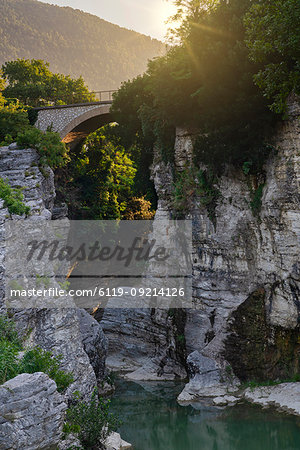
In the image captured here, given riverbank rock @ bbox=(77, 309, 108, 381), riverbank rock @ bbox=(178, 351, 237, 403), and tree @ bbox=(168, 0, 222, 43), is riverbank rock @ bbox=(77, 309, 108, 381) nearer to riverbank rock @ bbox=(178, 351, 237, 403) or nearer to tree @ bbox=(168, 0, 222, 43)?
riverbank rock @ bbox=(178, 351, 237, 403)

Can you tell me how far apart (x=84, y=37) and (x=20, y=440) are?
68.6 metres

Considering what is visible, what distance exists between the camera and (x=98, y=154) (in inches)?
996

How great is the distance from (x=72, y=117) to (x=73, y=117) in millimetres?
63

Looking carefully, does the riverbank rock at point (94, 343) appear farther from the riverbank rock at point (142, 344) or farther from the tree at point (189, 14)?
the tree at point (189, 14)

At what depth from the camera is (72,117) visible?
22.6 metres

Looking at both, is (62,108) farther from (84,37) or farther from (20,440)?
(84,37)

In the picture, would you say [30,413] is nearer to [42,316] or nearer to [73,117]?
[42,316]

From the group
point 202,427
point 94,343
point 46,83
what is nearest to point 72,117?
point 46,83

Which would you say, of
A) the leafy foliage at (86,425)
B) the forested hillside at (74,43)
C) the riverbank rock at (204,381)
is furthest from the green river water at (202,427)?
the forested hillside at (74,43)

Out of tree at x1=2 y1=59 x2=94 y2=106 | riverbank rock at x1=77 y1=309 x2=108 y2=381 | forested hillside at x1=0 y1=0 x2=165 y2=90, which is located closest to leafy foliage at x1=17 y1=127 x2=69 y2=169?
riverbank rock at x1=77 y1=309 x2=108 y2=381

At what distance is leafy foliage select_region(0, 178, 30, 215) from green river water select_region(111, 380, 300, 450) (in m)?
6.82

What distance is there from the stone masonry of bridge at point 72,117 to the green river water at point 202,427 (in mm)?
13295

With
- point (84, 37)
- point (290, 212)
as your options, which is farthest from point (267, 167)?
point (84, 37)

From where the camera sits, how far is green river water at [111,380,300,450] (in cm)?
1223
